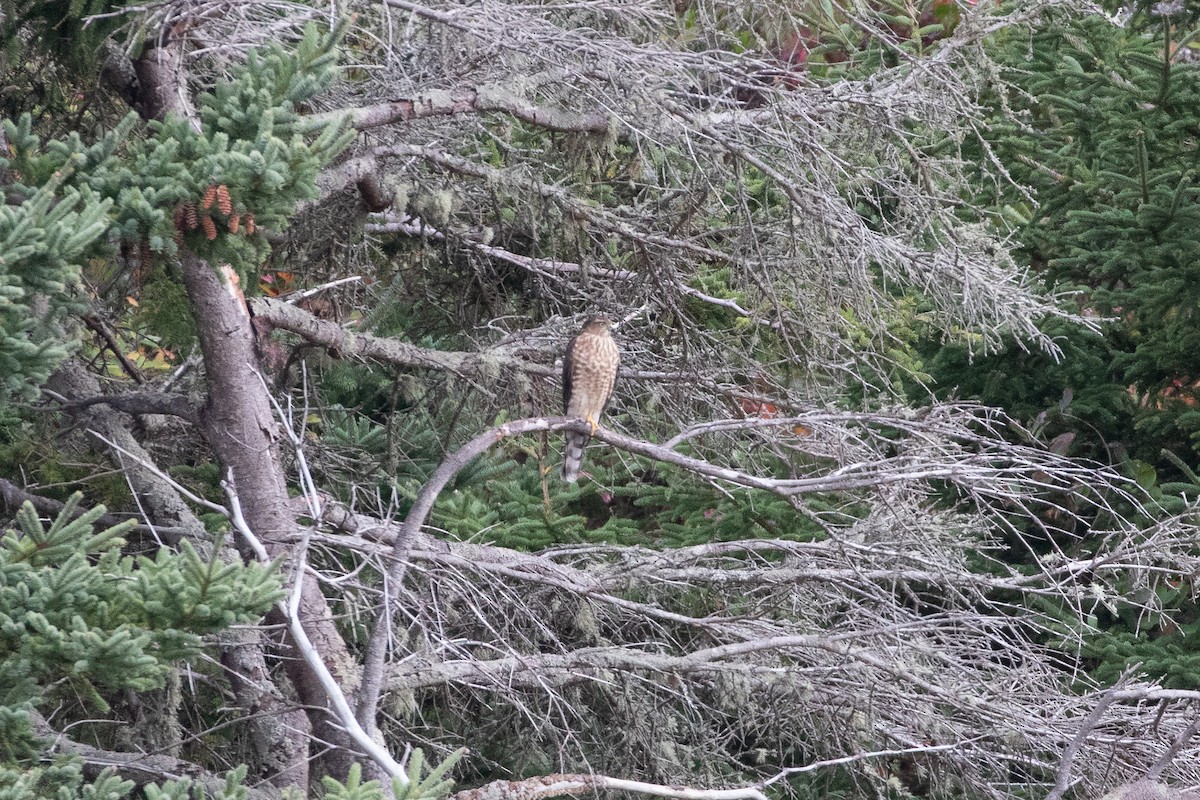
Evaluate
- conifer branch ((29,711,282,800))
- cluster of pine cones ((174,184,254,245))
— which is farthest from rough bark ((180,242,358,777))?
cluster of pine cones ((174,184,254,245))

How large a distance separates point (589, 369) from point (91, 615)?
9.74 feet

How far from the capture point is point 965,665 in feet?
16.9

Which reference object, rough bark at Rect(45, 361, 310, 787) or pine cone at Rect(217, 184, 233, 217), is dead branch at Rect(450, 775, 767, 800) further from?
pine cone at Rect(217, 184, 233, 217)

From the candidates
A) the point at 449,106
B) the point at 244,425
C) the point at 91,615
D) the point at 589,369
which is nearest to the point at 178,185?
the point at 91,615

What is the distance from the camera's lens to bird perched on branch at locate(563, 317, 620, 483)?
551 cm

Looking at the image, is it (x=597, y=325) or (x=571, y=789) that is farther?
(x=597, y=325)

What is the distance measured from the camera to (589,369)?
5.54 m

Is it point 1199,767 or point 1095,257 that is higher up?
point 1095,257

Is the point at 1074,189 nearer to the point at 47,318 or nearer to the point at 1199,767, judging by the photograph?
the point at 1199,767

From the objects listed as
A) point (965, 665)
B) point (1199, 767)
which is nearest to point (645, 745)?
point (965, 665)

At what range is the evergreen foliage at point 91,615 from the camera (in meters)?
2.79

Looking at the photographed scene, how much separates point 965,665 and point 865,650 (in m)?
0.69

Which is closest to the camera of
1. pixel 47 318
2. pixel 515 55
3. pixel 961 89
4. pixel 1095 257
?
pixel 47 318

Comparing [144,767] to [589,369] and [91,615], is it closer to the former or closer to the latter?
[91,615]
